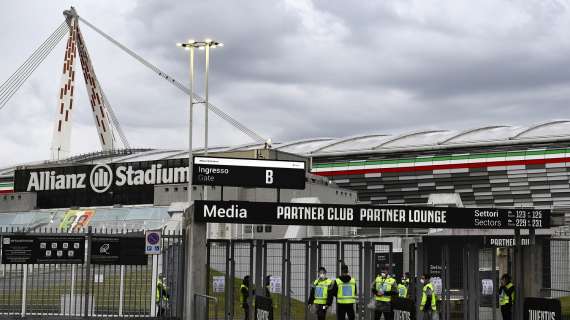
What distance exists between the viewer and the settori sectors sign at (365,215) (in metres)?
24.2

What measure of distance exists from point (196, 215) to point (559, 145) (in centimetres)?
5816

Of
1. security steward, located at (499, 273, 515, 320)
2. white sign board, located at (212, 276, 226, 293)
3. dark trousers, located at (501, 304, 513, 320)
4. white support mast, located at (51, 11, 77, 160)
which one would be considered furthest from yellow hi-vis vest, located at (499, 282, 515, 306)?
white support mast, located at (51, 11, 77, 160)

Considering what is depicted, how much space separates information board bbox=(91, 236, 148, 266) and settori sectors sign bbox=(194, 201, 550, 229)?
1649 mm

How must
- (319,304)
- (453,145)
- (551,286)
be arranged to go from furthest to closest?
(453,145)
(551,286)
(319,304)

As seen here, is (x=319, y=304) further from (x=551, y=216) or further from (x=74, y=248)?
(x=551, y=216)

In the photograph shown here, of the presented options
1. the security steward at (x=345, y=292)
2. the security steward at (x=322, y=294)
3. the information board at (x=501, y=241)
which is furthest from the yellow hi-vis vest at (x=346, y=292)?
the information board at (x=501, y=241)

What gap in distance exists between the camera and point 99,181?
7400 centimetres

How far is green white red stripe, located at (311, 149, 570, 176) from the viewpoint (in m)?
77.9

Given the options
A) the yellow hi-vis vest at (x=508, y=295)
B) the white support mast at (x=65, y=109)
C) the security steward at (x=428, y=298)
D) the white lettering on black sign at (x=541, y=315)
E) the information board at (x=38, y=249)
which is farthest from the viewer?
the white support mast at (x=65, y=109)

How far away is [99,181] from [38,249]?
51.0 meters

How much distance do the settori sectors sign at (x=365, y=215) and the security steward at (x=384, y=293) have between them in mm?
1421

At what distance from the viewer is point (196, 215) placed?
2402 centimetres

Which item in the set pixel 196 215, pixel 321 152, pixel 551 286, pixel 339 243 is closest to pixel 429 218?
pixel 339 243

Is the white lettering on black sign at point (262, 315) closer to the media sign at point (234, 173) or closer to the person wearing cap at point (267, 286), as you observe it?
the person wearing cap at point (267, 286)
